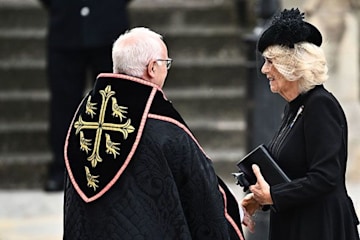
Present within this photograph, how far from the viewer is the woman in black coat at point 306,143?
4578 mm

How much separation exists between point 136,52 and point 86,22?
14.2 feet

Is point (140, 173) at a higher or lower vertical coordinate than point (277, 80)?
lower

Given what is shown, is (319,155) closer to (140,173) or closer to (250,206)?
(250,206)

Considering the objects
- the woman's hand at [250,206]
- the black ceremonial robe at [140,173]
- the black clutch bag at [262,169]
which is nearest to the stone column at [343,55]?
the woman's hand at [250,206]

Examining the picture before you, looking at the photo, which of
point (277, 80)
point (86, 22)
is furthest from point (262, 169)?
point (86, 22)

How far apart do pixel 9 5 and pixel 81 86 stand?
5.44 feet

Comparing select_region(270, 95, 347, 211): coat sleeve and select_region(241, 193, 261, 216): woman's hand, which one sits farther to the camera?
select_region(241, 193, 261, 216): woman's hand

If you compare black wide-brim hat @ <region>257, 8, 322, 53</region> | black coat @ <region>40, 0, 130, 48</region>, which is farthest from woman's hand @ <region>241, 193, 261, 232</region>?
black coat @ <region>40, 0, 130, 48</region>

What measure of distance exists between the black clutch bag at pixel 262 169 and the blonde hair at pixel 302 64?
32cm

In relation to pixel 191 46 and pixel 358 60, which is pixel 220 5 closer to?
pixel 191 46

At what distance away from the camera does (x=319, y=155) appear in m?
4.57

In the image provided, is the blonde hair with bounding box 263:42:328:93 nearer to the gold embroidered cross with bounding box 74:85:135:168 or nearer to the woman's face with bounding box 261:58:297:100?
the woman's face with bounding box 261:58:297:100

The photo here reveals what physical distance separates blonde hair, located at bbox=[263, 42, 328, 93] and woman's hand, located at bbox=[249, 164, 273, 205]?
390 millimetres

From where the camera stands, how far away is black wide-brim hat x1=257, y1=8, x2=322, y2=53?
4.65 m
